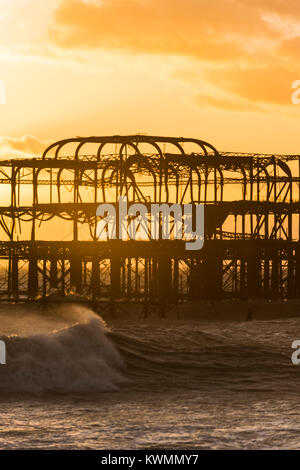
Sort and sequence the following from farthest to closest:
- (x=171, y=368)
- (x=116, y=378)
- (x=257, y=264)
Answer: (x=257, y=264) < (x=171, y=368) < (x=116, y=378)

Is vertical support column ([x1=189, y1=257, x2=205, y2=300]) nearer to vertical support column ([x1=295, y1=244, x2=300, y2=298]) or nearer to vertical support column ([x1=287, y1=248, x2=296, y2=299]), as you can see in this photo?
vertical support column ([x1=287, y1=248, x2=296, y2=299])

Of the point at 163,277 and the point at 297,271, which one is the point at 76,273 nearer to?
the point at 163,277

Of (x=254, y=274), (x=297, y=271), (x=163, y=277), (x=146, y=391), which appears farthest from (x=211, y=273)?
(x=146, y=391)

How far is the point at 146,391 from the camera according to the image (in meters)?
25.0

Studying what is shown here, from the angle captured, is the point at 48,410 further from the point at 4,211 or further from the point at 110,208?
the point at 4,211

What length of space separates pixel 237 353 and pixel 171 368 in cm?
386

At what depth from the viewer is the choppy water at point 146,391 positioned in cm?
1898

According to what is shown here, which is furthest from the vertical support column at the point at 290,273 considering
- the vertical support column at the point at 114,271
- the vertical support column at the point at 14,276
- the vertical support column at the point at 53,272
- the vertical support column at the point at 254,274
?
the vertical support column at the point at 14,276

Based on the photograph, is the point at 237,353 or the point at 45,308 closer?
the point at 237,353

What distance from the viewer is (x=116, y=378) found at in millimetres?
27172

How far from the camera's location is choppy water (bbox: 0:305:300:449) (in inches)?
747
